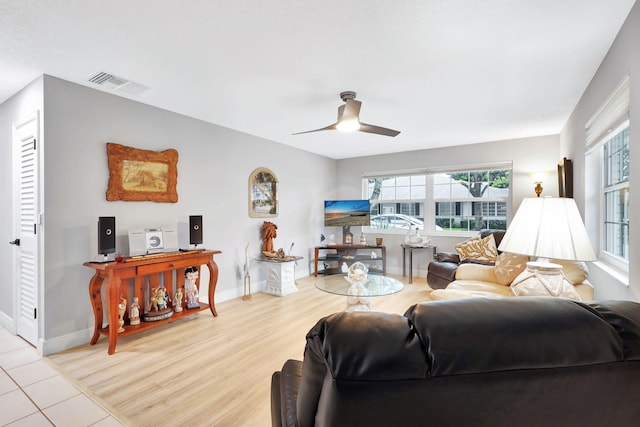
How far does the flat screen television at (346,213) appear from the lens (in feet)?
18.9

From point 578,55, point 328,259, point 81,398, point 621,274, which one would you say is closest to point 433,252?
point 328,259

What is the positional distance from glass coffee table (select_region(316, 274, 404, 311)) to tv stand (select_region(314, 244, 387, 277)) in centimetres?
227

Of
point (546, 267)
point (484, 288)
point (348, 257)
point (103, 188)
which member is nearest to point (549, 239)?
point (546, 267)

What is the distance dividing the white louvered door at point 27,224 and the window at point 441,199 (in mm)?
4950

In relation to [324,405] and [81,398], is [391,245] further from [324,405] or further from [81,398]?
[324,405]

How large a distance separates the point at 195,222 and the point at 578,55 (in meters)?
3.77

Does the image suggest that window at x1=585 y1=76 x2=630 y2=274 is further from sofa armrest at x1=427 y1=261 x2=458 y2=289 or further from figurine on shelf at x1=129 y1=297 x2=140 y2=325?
figurine on shelf at x1=129 y1=297 x2=140 y2=325

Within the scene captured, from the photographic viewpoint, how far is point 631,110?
182cm

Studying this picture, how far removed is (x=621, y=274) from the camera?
221cm

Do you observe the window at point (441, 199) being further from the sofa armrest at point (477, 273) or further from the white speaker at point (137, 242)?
the white speaker at point (137, 242)

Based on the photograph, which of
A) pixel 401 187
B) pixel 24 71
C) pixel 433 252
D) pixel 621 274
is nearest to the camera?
pixel 621 274

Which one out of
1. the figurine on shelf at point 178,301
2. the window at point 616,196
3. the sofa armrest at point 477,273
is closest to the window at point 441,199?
the sofa armrest at point 477,273

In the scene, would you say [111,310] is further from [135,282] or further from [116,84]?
[116,84]

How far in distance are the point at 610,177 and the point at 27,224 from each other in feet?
17.1
